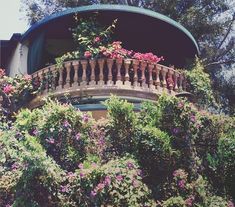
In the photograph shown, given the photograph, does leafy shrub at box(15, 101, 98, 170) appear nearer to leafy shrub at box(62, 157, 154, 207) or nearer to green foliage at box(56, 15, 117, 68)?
leafy shrub at box(62, 157, 154, 207)

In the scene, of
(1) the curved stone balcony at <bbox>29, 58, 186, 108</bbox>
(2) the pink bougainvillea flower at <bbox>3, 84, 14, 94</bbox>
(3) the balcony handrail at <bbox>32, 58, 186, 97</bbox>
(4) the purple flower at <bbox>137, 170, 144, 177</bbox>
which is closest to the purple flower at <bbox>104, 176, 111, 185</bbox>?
(4) the purple flower at <bbox>137, 170, 144, 177</bbox>

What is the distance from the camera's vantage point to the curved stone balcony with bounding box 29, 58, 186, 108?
1166 centimetres

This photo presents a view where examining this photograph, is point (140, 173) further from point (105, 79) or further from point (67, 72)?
point (67, 72)

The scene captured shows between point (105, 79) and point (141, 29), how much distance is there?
8.46ft

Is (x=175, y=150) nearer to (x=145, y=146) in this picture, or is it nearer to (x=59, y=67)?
(x=145, y=146)

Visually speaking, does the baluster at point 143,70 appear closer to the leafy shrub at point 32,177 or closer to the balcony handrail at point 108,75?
the balcony handrail at point 108,75

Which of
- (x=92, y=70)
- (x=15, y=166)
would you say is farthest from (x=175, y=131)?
(x=92, y=70)

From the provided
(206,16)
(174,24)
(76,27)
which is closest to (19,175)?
(76,27)

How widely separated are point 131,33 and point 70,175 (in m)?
6.59

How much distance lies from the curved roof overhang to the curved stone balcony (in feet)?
4.83

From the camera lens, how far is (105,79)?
39.1 feet

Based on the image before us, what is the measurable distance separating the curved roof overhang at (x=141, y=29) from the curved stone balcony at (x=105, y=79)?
58.0 inches

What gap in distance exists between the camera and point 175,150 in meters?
8.98

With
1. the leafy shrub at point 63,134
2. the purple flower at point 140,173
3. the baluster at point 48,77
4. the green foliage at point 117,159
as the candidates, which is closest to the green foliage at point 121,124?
the green foliage at point 117,159
